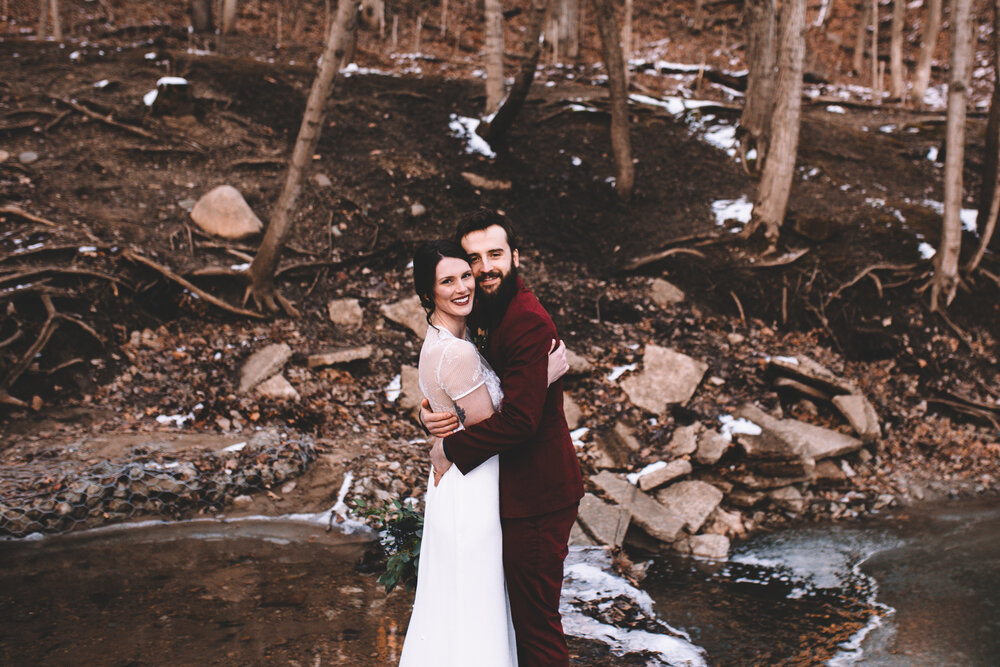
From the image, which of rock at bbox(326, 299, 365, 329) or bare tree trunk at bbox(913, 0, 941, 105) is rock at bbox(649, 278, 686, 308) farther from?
bare tree trunk at bbox(913, 0, 941, 105)

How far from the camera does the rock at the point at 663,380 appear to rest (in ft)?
25.7

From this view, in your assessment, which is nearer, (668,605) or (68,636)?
(68,636)

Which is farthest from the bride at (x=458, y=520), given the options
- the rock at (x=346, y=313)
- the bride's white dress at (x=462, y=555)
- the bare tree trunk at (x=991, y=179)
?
the bare tree trunk at (x=991, y=179)

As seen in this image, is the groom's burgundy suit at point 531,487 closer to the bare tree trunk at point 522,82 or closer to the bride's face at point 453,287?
the bride's face at point 453,287

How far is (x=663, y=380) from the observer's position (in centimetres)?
802

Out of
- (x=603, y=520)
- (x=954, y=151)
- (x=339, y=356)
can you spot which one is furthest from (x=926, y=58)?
(x=339, y=356)

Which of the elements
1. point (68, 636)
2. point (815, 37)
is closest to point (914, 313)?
point (68, 636)

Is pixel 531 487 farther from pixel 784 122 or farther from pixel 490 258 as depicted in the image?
pixel 784 122

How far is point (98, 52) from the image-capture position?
44.1 feet

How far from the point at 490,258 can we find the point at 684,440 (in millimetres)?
5135

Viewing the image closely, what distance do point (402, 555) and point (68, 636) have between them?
2320 millimetres

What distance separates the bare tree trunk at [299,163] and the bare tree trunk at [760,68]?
7519mm

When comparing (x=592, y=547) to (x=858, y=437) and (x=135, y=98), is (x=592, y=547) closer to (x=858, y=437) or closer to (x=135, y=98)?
(x=858, y=437)

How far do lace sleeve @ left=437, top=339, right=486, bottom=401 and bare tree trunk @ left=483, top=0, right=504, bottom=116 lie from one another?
33.3ft
